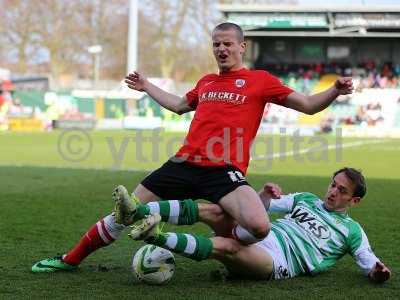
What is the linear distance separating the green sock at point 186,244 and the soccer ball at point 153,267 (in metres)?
0.35

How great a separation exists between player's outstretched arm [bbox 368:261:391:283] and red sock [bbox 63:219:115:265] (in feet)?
5.92

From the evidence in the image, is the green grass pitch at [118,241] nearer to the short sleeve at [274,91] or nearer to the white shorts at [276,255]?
the white shorts at [276,255]

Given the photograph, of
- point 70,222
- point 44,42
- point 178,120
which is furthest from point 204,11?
point 70,222

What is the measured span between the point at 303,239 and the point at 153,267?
1.10 meters

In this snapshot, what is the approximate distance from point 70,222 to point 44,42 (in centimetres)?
5685

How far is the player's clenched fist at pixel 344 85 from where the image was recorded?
544cm

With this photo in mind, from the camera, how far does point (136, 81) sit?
643 centimetres

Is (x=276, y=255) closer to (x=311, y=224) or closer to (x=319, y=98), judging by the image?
(x=311, y=224)

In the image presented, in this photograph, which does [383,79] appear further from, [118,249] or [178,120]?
[118,249]

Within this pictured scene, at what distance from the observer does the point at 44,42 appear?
209 feet

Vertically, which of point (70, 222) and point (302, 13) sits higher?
point (302, 13)

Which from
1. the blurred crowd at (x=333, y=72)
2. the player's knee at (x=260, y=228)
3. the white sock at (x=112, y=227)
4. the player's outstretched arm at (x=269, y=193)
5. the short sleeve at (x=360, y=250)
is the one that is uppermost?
the blurred crowd at (x=333, y=72)

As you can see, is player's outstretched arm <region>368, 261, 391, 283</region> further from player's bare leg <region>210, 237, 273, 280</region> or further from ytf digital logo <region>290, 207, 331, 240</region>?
player's bare leg <region>210, 237, 273, 280</region>

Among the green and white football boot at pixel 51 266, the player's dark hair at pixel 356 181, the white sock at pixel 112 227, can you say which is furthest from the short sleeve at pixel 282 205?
the green and white football boot at pixel 51 266
